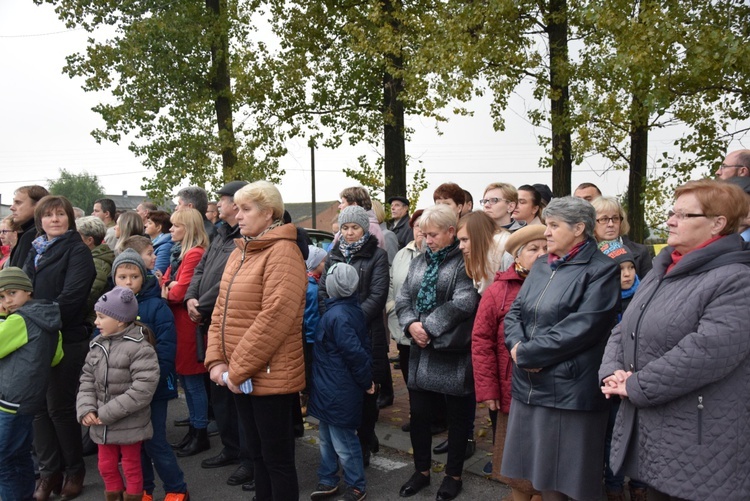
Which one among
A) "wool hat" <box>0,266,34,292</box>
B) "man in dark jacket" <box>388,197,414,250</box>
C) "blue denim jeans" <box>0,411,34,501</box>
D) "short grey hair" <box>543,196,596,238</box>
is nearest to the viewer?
"short grey hair" <box>543,196,596,238</box>

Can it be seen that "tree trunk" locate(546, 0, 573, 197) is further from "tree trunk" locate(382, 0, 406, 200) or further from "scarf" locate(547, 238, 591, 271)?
"scarf" locate(547, 238, 591, 271)

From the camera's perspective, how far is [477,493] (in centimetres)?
456

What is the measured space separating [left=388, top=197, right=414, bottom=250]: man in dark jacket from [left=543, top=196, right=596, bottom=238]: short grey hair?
4.06m

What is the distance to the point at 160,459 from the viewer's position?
14.8ft

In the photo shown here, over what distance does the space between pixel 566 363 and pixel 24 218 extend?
15.6 ft

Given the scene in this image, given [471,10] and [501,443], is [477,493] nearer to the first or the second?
[501,443]

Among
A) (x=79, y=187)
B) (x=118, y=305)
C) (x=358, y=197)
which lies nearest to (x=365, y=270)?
(x=358, y=197)

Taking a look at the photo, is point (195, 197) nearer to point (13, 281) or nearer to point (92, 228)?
point (92, 228)

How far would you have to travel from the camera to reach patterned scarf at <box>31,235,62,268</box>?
198 inches

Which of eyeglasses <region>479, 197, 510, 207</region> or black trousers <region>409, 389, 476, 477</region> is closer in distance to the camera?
black trousers <region>409, 389, 476, 477</region>

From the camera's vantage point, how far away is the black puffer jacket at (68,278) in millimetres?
4930

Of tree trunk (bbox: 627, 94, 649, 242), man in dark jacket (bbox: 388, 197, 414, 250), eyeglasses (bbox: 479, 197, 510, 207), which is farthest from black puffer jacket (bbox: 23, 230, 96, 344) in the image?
tree trunk (bbox: 627, 94, 649, 242)

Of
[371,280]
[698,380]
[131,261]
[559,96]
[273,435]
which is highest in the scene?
[559,96]

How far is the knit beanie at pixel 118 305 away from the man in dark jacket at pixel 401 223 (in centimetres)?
377
